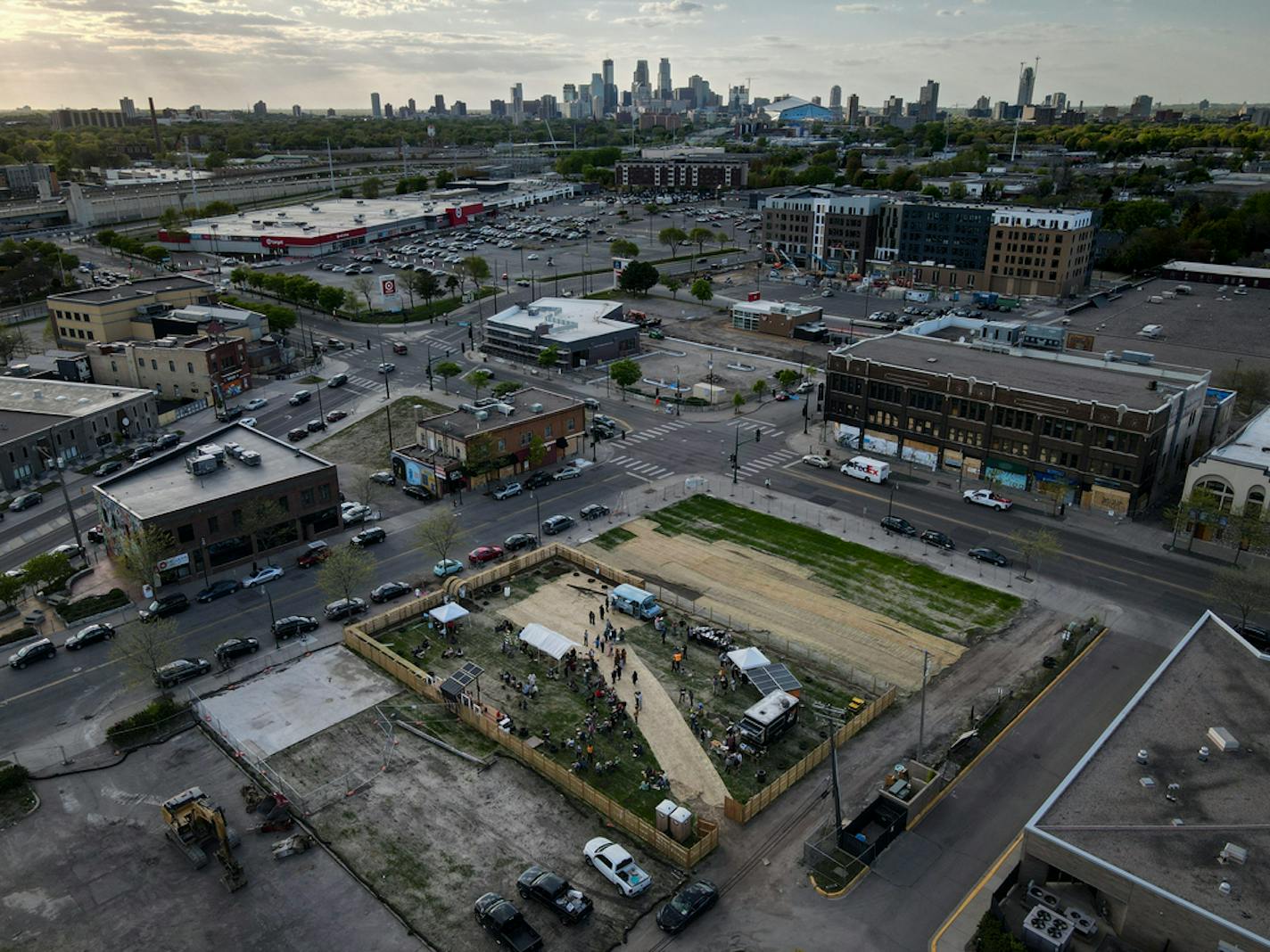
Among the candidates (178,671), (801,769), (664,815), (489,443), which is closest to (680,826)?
(664,815)

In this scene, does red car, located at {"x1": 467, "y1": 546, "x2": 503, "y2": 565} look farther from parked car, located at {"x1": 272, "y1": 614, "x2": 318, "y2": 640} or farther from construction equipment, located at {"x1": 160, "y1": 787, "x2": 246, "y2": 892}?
Result: construction equipment, located at {"x1": 160, "y1": 787, "x2": 246, "y2": 892}

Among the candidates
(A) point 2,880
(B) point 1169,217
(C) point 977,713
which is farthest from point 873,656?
(B) point 1169,217

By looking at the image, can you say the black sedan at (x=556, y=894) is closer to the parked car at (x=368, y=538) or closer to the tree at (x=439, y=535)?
the tree at (x=439, y=535)

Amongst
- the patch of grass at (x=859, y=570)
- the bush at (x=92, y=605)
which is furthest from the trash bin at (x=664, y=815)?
the bush at (x=92, y=605)

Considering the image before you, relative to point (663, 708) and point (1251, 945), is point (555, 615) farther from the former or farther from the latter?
point (1251, 945)

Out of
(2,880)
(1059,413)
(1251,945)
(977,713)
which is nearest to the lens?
(1251,945)

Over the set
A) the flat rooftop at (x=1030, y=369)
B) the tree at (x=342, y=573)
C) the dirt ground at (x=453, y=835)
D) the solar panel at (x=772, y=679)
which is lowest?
the dirt ground at (x=453, y=835)

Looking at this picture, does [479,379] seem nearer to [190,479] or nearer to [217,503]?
[190,479]
